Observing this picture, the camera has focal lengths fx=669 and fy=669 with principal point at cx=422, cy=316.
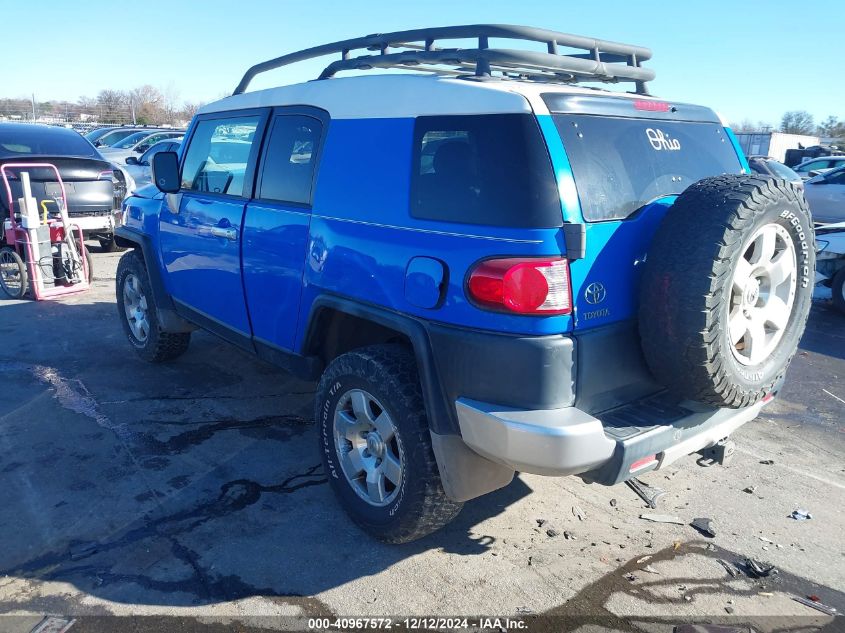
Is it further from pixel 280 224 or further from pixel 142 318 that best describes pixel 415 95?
pixel 142 318

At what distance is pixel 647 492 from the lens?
12.0 ft

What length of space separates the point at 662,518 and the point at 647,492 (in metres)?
0.25

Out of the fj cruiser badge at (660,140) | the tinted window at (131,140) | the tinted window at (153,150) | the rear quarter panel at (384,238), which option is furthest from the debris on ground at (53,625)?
the tinted window at (131,140)

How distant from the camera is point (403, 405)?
9.36 ft

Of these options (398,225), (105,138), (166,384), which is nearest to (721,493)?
(398,225)

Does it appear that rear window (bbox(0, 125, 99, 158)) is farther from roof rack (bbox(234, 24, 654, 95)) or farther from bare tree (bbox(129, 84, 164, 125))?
bare tree (bbox(129, 84, 164, 125))

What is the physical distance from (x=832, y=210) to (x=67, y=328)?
1476cm

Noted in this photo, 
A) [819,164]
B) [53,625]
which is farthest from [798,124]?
[53,625]

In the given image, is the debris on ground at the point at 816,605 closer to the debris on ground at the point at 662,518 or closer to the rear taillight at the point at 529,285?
the debris on ground at the point at 662,518

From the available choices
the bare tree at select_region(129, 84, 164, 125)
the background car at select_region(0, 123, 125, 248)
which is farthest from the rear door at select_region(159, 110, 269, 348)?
the bare tree at select_region(129, 84, 164, 125)

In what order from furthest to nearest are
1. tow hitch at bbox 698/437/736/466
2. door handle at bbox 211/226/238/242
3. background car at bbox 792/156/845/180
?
background car at bbox 792/156/845/180
door handle at bbox 211/226/238/242
tow hitch at bbox 698/437/736/466

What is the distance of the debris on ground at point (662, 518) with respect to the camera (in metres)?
3.39

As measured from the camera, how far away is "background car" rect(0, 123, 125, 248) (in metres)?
8.41

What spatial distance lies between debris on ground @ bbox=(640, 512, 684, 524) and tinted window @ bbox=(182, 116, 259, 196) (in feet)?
9.64
